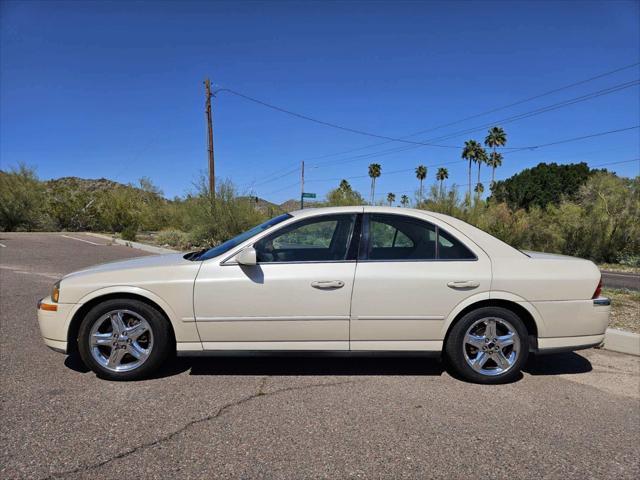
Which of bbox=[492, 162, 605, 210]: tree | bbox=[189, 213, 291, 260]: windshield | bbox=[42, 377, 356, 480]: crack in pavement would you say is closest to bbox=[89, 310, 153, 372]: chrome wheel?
bbox=[189, 213, 291, 260]: windshield

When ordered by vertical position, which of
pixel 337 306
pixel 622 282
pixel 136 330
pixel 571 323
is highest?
pixel 337 306

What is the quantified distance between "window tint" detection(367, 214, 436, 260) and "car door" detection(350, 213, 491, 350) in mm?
24

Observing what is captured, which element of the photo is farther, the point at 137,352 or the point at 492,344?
the point at 492,344

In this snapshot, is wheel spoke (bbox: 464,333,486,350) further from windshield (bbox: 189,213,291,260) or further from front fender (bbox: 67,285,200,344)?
front fender (bbox: 67,285,200,344)

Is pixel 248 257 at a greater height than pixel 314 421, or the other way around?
pixel 248 257

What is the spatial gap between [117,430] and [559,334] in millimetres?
3698

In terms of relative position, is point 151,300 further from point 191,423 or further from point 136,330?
point 191,423

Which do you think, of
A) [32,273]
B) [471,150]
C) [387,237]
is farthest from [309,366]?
[471,150]

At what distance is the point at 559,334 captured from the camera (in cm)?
387

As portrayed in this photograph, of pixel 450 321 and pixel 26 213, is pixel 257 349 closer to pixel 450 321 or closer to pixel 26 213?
pixel 450 321

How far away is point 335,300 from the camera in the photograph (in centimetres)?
372

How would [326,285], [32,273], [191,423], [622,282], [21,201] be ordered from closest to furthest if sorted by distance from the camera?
1. [191,423]
2. [326,285]
3. [32,273]
4. [622,282]
5. [21,201]

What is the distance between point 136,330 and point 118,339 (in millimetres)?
169

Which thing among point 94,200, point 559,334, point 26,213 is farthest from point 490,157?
point 559,334
